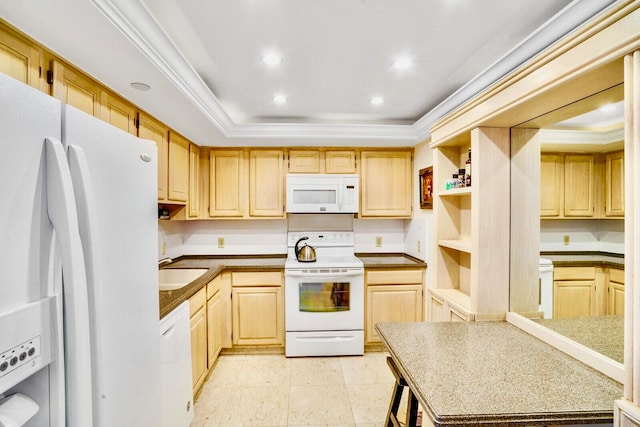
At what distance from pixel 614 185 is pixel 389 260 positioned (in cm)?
225

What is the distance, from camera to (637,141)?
77 cm

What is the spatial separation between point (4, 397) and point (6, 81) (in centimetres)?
56

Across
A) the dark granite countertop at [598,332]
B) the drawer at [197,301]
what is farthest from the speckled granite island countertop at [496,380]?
the drawer at [197,301]

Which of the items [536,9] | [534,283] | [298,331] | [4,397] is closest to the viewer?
[4,397]

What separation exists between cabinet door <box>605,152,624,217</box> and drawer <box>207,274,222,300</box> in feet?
8.14

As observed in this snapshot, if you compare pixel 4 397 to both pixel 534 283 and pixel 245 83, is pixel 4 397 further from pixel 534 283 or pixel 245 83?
pixel 245 83

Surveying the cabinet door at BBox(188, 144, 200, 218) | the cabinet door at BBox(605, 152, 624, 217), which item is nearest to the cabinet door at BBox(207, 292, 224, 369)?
the cabinet door at BBox(188, 144, 200, 218)

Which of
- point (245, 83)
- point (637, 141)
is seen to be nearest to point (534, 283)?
point (637, 141)

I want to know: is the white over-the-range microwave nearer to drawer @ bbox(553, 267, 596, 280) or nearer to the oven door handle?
the oven door handle

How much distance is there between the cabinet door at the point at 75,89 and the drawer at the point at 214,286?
1.48m

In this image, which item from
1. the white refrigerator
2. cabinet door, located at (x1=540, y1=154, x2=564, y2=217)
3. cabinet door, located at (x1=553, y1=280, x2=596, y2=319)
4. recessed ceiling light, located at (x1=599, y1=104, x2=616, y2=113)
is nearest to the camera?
the white refrigerator

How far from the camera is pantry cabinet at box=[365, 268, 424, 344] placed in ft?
9.57

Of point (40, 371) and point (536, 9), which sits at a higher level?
point (536, 9)

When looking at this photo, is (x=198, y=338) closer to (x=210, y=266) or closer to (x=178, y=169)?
(x=210, y=266)
